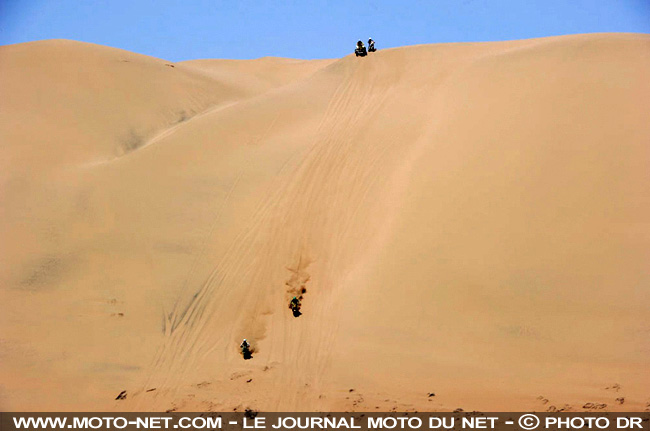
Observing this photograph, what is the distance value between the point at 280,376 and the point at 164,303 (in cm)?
352

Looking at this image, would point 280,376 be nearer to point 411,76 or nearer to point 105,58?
point 411,76

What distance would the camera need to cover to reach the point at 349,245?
533 inches

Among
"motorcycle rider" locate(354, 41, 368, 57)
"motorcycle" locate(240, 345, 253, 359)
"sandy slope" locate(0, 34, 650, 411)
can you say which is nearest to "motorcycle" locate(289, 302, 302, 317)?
"sandy slope" locate(0, 34, 650, 411)

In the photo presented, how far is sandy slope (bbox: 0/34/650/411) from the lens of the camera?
10.4 metres

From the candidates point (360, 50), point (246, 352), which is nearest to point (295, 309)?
point (246, 352)

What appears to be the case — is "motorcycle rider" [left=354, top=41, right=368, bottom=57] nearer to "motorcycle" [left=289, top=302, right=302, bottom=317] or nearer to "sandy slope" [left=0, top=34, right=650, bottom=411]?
"sandy slope" [left=0, top=34, right=650, bottom=411]

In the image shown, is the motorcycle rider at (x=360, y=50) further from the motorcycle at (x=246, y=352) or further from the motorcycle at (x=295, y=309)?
the motorcycle at (x=246, y=352)

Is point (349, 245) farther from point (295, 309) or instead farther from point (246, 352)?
point (246, 352)

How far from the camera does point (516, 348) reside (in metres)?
10.7

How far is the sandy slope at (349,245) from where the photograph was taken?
34.3 ft

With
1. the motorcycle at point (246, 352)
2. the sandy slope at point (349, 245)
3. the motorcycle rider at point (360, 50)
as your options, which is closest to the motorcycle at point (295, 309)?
the sandy slope at point (349, 245)

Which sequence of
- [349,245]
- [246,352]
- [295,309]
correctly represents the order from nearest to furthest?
[246,352] < [295,309] < [349,245]

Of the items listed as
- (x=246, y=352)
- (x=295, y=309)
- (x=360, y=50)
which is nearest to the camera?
(x=246, y=352)

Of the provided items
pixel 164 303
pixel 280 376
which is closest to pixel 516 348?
pixel 280 376
